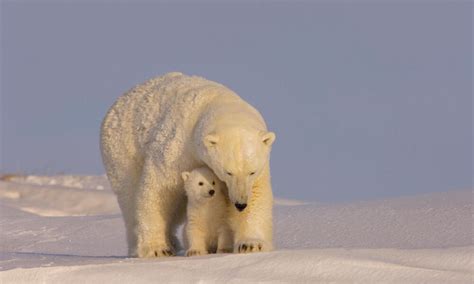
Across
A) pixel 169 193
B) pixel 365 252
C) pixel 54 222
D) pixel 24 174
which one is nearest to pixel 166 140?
pixel 169 193

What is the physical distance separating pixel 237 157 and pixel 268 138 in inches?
A: 11.7

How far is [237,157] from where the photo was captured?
22.1 feet

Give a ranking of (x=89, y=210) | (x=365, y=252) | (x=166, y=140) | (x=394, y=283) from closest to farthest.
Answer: (x=394, y=283), (x=365, y=252), (x=166, y=140), (x=89, y=210)

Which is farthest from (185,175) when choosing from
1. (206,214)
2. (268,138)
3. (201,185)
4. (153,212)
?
(268,138)

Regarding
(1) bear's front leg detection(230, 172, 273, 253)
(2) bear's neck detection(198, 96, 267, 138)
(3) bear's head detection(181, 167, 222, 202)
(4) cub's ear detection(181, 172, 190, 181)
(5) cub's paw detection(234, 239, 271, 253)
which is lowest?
(5) cub's paw detection(234, 239, 271, 253)

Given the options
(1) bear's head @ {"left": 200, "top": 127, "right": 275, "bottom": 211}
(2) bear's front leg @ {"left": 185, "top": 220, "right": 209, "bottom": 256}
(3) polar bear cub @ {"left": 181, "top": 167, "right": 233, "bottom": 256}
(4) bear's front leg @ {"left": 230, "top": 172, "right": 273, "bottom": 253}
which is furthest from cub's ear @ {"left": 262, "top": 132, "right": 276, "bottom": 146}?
(2) bear's front leg @ {"left": 185, "top": 220, "right": 209, "bottom": 256}

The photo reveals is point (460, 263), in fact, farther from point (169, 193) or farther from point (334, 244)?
point (334, 244)

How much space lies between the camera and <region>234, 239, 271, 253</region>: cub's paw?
6.82 m

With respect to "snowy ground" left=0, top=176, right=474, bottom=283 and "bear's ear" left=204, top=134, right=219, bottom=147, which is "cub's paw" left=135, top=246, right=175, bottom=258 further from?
"bear's ear" left=204, top=134, right=219, bottom=147

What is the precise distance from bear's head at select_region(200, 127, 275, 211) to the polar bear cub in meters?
0.13

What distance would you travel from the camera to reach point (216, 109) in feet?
23.6

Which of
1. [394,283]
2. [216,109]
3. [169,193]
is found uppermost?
[216,109]

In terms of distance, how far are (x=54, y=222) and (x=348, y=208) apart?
3.75 meters

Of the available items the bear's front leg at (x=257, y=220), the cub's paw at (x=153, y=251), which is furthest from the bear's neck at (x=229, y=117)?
the cub's paw at (x=153, y=251)
